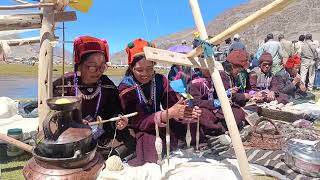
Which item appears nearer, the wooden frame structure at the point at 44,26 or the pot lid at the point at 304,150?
the wooden frame structure at the point at 44,26

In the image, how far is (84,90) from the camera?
12.7ft

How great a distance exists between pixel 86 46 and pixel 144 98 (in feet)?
2.64

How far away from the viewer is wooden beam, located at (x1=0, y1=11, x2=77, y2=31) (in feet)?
12.1

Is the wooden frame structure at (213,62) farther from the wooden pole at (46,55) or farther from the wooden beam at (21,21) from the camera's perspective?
the wooden beam at (21,21)

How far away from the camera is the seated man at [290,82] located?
739cm

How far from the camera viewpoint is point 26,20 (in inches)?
146

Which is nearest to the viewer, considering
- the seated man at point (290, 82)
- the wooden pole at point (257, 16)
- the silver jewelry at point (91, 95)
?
the wooden pole at point (257, 16)

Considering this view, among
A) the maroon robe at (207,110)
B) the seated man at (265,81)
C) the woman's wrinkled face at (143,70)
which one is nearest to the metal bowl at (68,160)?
the woman's wrinkled face at (143,70)

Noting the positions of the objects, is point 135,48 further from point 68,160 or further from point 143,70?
point 68,160

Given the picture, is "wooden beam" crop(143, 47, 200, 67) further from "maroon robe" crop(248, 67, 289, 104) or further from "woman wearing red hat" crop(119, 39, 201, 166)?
"maroon robe" crop(248, 67, 289, 104)

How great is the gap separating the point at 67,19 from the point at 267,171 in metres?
2.55

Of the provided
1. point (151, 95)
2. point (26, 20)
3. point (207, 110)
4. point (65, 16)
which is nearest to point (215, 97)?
point (207, 110)

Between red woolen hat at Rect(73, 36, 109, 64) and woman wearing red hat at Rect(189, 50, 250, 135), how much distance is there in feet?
4.95

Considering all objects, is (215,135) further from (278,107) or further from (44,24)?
(44,24)
